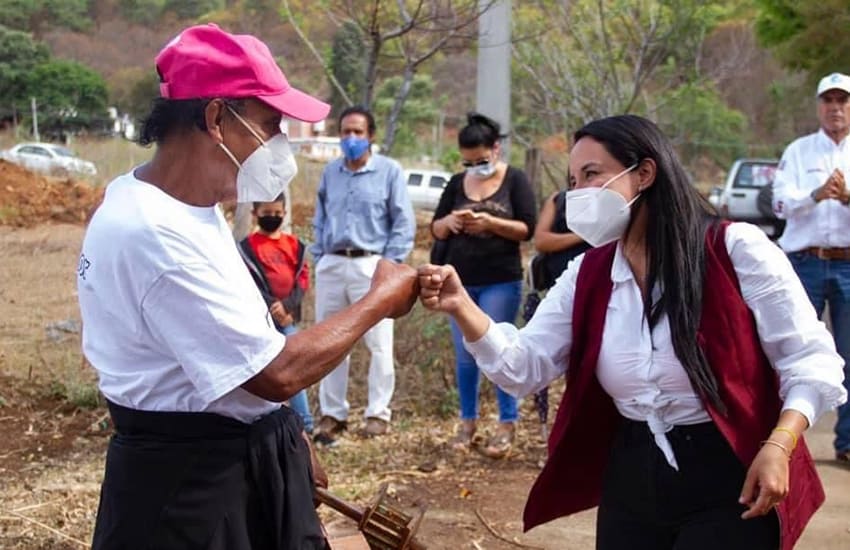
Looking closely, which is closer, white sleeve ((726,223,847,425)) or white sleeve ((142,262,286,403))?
white sleeve ((142,262,286,403))

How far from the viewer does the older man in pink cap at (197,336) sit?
7.45ft

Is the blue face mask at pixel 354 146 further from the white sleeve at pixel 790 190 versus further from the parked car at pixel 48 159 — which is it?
the parked car at pixel 48 159

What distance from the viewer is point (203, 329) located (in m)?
2.27

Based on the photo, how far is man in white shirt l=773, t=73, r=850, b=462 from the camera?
5.91m

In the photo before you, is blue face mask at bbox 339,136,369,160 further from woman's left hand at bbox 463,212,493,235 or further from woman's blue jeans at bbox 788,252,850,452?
woman's blue jeans at bbox 788,252,850,452

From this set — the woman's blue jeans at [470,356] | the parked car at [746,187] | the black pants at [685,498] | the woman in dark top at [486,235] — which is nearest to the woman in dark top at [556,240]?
the woman in dark top at [486,235]

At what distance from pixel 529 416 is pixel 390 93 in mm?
17703

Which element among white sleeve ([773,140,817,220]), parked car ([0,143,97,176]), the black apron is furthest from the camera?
parked car ([0,143,97,176])

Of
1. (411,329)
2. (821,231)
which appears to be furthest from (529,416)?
(821,231)

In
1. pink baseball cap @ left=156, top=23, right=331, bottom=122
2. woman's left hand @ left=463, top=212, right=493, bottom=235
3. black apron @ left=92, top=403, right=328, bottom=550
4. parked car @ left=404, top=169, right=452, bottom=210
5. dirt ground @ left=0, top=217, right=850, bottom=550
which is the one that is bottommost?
parked car @ left=404, top=169, right=452, bottom=210

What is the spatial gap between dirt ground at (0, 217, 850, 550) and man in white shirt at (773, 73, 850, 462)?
883 mm

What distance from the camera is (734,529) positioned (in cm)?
281

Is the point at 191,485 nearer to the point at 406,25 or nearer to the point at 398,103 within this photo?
the point at 406,25

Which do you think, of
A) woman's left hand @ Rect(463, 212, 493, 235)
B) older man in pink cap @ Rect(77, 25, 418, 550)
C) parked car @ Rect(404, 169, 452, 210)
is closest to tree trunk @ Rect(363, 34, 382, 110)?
woman's left hand @ Rect(463, 212, 493, 235)
